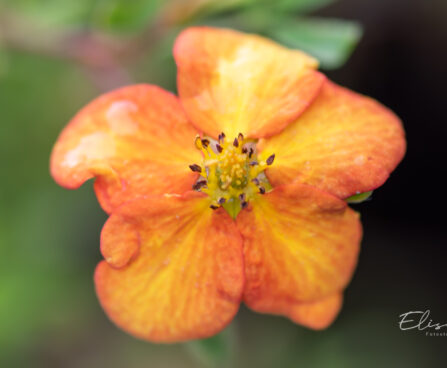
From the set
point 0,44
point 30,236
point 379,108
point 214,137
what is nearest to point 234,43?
point 214,137

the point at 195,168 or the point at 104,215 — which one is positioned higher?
the point at 195,168

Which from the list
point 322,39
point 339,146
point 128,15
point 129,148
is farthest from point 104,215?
point 339,146

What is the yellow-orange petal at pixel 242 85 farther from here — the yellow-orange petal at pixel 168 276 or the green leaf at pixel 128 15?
the green leaf at pixel 128 15

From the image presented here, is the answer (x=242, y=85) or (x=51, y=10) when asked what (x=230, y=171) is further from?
(x=51, y=10)

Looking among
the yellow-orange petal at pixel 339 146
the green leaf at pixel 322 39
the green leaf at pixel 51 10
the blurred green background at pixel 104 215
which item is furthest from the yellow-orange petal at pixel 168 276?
the green leaf at pixel 51 10

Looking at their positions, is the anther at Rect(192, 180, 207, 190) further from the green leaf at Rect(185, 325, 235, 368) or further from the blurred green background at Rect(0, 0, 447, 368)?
the blurred green background at Rect(0, 0, 447, 368)

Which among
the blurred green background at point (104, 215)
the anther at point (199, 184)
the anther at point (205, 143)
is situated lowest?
the blurred green background at point (104, 215)

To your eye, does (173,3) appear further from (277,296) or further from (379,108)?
(277,296)
